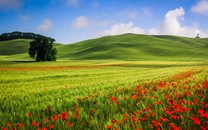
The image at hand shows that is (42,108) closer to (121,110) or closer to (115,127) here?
(121,110)

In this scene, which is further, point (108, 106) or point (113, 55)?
point (113, 55)

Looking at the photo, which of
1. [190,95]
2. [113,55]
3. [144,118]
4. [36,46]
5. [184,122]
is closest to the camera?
[184,122]

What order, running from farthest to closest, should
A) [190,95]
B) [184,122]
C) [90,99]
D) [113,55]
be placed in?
[113,55]
[90,99]
[190,95]
[184,122]

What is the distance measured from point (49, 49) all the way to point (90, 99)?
8416 cm

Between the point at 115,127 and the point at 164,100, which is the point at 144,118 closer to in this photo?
the point at 115,127

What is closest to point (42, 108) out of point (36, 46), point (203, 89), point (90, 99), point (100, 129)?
point (90, 99)

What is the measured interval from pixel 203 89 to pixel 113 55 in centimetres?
12283

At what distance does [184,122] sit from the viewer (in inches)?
165

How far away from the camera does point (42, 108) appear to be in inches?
256

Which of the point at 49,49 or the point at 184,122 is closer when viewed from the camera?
the point at 184,122

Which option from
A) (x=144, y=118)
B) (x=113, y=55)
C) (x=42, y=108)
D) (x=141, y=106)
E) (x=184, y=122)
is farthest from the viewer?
(x=113, y=55)

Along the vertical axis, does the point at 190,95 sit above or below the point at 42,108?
above

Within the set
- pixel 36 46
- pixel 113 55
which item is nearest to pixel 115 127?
pixel 36 46

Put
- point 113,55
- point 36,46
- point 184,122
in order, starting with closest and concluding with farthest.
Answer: point 184,122 < point 36,46 < point 113,55
